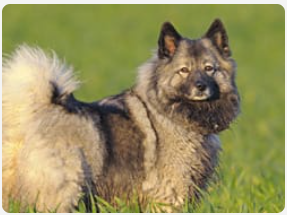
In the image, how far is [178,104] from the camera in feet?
22.6

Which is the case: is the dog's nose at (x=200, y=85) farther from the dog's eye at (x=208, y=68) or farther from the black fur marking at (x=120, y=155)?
the black fur marking at (x=120, y=155)

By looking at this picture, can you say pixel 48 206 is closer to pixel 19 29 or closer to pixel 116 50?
pixel 116 50

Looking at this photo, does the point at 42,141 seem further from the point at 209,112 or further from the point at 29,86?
the point at 209,112

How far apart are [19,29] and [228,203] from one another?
59.7 ft

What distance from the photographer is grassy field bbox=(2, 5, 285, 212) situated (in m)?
8.07

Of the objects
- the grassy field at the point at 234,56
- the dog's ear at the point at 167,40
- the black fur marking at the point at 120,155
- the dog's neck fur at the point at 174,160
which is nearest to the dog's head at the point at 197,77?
the dog's ear at the point at 167,40

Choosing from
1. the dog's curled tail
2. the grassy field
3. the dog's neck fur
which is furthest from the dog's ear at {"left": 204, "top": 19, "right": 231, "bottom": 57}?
the dog's curled tail

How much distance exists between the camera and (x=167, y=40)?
677cm

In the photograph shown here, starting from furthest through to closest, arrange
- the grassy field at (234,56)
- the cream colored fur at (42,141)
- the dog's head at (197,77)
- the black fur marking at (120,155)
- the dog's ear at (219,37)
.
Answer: the grassy field at (234,56) < the dog's ear at (219,37) < the dog's head at (197,77) < the black fur marking at (120,155) < the cream colored fur at (42,141)

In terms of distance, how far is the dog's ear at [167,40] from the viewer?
668 centimetres

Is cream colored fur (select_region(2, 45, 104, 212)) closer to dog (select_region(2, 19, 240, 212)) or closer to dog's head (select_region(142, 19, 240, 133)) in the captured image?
dog (select_region(2, 19, 240, 212))

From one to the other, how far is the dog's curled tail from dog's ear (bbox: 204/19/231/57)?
3.71ft

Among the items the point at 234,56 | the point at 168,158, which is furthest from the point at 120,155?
the point at 234,56

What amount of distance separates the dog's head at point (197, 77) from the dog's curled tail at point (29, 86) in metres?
0.74
